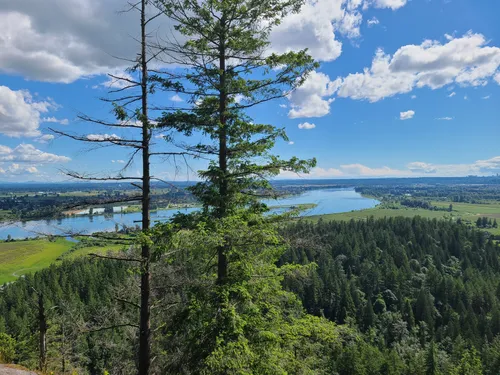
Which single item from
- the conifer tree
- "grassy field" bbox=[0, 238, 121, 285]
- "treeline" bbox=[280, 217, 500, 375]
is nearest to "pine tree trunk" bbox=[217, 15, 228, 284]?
the conifer tree

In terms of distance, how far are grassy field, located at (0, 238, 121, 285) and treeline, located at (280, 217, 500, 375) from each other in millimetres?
49707

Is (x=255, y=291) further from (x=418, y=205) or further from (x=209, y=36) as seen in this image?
(x=418, y=205)

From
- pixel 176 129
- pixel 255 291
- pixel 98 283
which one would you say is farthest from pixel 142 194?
pixel 98 283

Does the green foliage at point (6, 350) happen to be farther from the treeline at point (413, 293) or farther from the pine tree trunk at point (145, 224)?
the treeline at point (413, 293)

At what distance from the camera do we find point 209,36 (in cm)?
855

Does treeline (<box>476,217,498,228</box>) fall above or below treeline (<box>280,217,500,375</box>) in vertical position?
above

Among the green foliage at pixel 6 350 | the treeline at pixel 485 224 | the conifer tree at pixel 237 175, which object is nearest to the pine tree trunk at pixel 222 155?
the conifer tree at pixel 237 175

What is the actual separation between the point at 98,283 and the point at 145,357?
185 feet

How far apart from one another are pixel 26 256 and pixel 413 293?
96108 millimetres

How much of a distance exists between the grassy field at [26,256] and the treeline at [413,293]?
49707 mm

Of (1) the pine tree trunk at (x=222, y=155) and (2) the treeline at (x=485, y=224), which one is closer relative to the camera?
(1) the pine tree trunk at (x=222, y=155)

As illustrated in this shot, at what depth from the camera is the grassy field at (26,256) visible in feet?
236

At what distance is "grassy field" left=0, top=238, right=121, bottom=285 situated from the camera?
71.8m

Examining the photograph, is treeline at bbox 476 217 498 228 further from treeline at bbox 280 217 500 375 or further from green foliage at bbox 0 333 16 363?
green foliage at bbox 0 333 16 363
